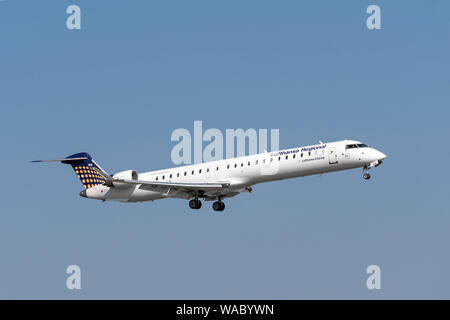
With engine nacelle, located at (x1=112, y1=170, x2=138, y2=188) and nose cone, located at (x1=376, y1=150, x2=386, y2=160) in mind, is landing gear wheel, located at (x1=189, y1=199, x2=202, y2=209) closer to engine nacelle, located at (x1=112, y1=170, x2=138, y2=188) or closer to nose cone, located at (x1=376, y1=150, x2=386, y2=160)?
engine nacelle, located at (x1=112, y1=170, x2=138, y2=188)

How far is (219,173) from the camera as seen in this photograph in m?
49.2

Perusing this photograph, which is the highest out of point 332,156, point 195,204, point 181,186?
point 332,156

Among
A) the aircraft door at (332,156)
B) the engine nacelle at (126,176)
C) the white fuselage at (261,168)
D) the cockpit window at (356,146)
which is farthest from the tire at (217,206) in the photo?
the cockpit window at (356,146)

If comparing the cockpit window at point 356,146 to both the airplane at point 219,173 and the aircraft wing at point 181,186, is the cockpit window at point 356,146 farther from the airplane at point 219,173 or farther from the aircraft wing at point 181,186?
the aircraft wing at point 181,186

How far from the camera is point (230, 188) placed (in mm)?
48469

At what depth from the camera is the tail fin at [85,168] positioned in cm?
5340

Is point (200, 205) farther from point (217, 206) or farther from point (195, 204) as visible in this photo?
point (217, 206)

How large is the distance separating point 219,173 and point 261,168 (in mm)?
2758

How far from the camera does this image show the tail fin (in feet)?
175

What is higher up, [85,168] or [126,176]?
[85,168]

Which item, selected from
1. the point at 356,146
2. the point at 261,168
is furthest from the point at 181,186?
the point at 356,146
